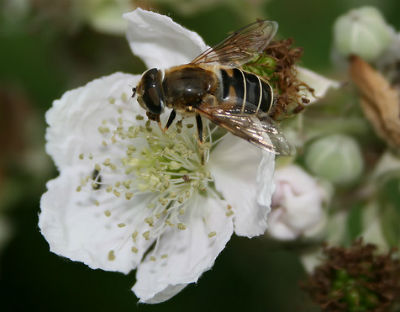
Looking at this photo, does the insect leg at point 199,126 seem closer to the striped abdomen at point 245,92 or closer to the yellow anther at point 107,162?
the striped abdomen at point 245,92

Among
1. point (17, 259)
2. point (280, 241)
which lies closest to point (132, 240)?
point (280, 241)

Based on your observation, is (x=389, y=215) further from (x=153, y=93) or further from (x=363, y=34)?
(x=153, y=93)

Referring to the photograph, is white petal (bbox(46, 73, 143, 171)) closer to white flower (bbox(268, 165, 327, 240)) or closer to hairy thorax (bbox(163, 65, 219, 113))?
hairy thorax (bbox(163, 65, 219, 113))

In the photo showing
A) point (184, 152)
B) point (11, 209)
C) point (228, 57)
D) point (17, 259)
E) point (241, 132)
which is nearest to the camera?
point (241, 132)

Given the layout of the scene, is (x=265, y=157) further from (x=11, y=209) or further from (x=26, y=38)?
(x=26, y=38)

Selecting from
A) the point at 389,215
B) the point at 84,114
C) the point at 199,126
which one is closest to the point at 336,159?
the point at 389,215

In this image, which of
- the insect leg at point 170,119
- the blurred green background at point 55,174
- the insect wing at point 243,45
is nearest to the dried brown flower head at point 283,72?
the insect wing at point 243,45
